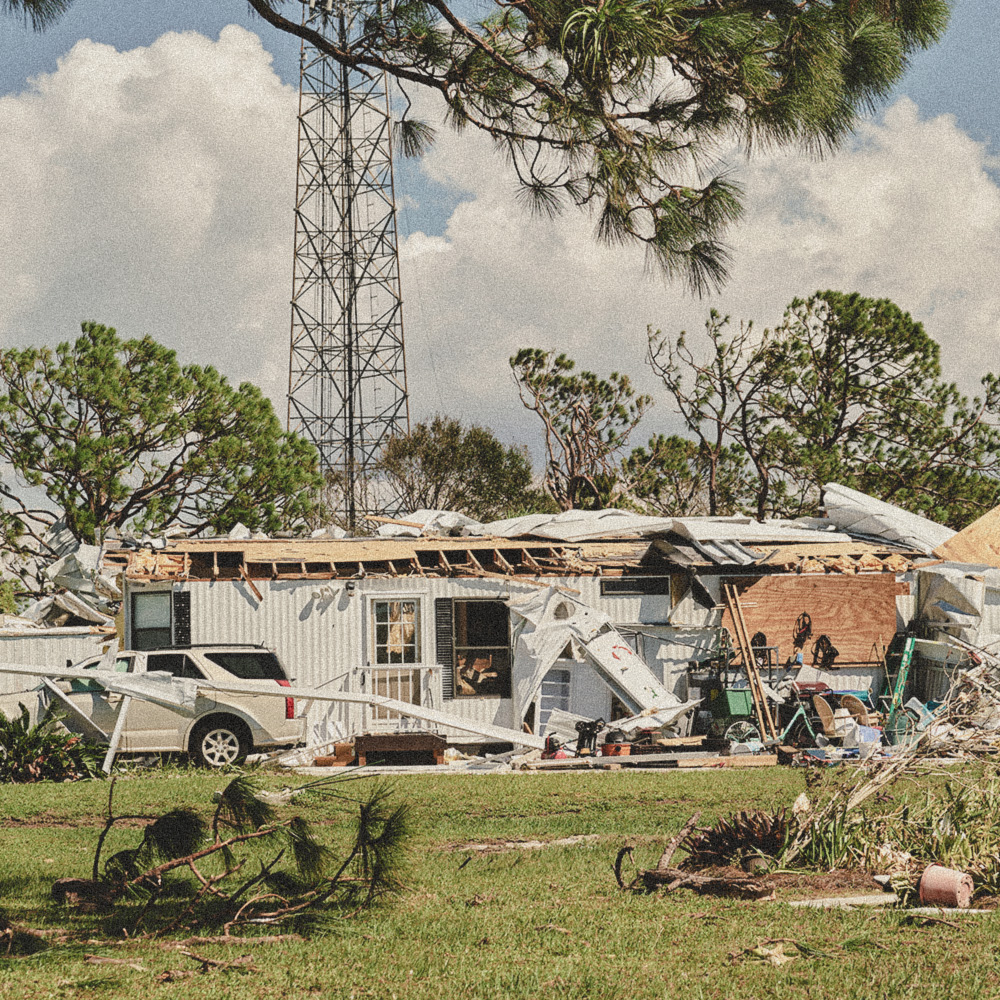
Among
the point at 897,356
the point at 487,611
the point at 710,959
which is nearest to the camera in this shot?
the point at 710,959

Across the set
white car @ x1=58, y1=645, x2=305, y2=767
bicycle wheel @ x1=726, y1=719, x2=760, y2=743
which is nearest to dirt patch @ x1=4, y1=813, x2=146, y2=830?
white car @ x1=58, y1=645, x2=305, y2=767

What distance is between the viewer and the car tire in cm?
1445

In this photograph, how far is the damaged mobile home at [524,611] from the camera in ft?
54.3

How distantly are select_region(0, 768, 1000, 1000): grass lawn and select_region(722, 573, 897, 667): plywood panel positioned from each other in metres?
9.13

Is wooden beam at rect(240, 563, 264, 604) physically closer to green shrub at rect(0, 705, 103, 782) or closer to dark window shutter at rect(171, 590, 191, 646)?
dark window shutter at rect(171, 590, 191, 646)

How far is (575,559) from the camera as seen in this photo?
17.3 metres

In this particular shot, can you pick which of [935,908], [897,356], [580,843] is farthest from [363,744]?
[897,356]

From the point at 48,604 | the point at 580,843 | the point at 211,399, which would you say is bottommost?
the point at 580,843

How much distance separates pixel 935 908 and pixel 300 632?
11.7 metres

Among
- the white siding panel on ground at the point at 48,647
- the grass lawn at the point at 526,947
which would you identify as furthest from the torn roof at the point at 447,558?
the grass lawn at the point at 526,947

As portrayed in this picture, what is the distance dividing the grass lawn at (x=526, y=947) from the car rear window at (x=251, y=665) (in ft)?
19.4

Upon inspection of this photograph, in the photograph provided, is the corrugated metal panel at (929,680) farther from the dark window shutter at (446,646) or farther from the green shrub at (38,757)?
the green shrub at (38,757)

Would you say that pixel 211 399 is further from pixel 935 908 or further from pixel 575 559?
pixel 935 908

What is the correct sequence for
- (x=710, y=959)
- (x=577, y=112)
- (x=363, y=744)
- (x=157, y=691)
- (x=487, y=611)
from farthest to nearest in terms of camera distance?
1. (x=487, y=611)
2. (x=363, y=744)
3. (x=157, y=691)
4. (x=577, y=112)
5. (x=710, y=959)
